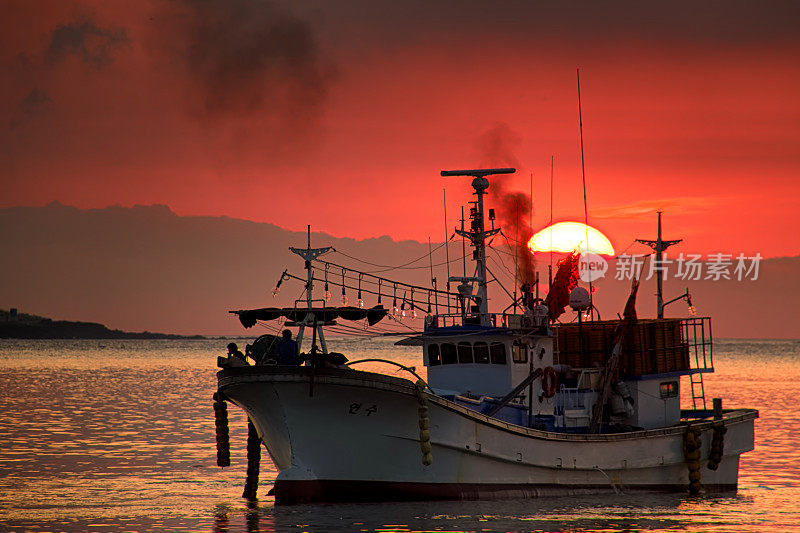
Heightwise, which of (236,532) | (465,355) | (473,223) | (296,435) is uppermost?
(473,223)

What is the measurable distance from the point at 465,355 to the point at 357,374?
654 cm

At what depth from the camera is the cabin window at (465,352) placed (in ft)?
110

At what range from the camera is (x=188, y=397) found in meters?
83.4

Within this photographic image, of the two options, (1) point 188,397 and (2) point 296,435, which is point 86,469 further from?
(1) point 188,397

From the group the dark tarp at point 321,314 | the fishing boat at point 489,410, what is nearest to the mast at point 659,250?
the fishing boat at point 489,410

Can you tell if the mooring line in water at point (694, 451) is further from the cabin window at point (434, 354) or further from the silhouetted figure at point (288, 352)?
the silhouetted figure at point (288, 352)

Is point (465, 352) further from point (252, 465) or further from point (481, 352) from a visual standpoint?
point (252, 465)

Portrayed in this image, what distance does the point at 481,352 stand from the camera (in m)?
33.3

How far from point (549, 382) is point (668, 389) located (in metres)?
6.26

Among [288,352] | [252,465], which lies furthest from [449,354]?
[252,465]

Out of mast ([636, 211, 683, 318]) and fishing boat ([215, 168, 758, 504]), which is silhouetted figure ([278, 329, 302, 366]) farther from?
mast ([636, 211, 683, 318])

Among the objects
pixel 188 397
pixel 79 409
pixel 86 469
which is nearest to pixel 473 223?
pixel 86 469

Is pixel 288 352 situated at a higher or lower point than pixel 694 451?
higher

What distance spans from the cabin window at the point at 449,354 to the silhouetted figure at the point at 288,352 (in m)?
6.40
